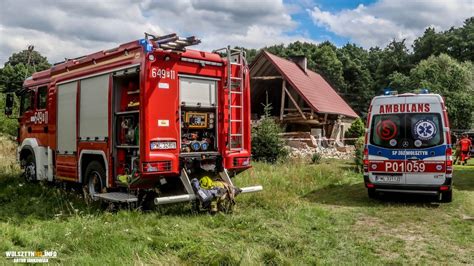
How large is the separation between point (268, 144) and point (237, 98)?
8895 millimetres

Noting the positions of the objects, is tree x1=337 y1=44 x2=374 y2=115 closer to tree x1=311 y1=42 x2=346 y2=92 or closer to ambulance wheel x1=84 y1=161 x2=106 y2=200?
tree x1=311 y1=42 x2=346 y2=92

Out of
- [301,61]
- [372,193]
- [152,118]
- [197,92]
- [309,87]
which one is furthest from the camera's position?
[301,61]

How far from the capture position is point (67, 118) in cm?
1052

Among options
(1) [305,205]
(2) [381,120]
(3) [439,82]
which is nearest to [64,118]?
(1) [305,205]

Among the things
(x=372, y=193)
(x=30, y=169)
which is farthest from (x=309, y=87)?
(x=30, y=169)

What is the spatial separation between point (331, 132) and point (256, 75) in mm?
6521

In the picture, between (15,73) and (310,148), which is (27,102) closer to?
(310,148)

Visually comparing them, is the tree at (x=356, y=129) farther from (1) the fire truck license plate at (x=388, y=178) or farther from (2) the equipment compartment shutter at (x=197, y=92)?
(2) the equipment compartment shutter at (x=197, y=92)

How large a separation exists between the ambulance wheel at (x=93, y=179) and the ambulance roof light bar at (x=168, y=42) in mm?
2807

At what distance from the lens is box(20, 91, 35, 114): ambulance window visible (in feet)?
40.4

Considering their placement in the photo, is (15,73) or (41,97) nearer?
(41,97)

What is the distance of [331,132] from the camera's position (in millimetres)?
31094

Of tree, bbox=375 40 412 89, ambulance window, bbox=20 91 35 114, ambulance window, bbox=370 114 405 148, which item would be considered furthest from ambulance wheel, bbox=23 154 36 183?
tree, bbox=375 40 412 89

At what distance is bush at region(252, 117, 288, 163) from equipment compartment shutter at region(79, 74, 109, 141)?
9.45m
